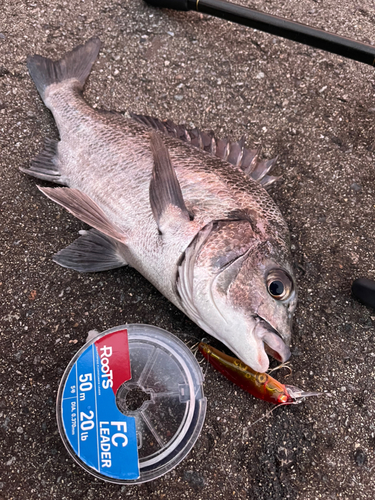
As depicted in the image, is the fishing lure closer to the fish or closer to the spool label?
the fish

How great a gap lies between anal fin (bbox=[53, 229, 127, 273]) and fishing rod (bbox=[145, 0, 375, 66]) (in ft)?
5.57

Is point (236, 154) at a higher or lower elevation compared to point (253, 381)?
higher

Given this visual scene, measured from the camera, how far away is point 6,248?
2186 mm

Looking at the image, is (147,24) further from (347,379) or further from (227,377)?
(347,379)

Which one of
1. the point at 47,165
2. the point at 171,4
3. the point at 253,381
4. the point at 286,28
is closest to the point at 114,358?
the point at 253,381

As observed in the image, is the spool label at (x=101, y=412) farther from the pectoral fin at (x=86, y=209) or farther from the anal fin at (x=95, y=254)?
the pectoral fin at (x=86, y=209)

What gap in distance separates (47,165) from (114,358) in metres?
1.21

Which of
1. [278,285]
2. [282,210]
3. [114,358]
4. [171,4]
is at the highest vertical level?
[171,4]

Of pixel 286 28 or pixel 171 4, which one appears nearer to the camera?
pixel 286 28

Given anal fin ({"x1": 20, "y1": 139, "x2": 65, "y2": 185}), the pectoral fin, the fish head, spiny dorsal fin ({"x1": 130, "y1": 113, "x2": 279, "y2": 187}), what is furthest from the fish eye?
anal fin ({"x1": 20, "y1": 139, "x2": 65, "y2": 185})

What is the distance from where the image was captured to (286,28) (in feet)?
7.89

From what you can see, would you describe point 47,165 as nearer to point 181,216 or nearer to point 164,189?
point 164,189

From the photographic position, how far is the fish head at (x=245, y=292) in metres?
1.56

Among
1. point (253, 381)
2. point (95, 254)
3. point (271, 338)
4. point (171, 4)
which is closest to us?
point (271, 338)
